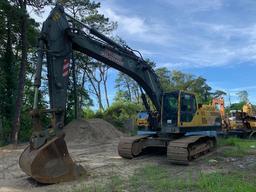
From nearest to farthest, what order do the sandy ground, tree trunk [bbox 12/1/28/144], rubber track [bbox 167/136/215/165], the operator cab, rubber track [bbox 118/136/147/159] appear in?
1. the sandy ground
2. rubber track [bbox 167/136/215/165]
3. the operator cab
4. rubber track [bbox 118/136/147/159]
5. tree trunk [bbox 12/1/28/144]

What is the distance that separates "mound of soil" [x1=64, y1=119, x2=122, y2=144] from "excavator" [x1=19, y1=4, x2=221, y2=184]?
31.8ft

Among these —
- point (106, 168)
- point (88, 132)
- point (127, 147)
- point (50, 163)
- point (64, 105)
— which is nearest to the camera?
point (50, 163)

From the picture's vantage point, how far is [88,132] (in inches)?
939

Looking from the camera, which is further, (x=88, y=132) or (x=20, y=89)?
(x=88, y=132)

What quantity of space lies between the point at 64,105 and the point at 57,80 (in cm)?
64

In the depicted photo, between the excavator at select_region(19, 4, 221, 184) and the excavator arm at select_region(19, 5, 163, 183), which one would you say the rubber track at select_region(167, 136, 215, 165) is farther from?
the excavator arm at select_region(19, 5, 163, 183)

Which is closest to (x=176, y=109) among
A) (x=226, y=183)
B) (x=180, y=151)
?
(x=180, y=151)

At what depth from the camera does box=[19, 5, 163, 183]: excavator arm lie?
29.5 ft

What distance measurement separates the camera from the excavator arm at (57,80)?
8.98 metres

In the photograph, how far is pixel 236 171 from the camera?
10.2 m

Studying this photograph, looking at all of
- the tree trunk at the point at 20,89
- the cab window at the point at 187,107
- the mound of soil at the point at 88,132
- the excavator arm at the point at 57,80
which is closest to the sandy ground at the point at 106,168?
the excavator arm at the point at 57,80

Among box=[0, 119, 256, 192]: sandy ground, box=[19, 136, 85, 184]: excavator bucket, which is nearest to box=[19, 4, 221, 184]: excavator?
box=[19, 136, 85, 184]: excavator bucket

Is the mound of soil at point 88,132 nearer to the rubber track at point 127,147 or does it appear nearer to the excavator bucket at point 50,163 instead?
the rubber track at point 127,147

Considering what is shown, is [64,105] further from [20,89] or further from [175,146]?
[20,89]
